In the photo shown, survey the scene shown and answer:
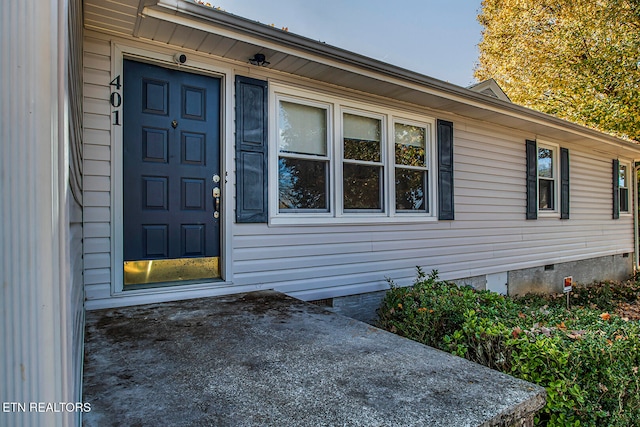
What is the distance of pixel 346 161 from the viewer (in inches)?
169

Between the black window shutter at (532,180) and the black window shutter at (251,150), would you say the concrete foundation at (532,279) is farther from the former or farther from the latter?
the black window shutter at (251,150)

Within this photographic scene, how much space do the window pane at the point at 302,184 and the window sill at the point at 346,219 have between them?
138mm

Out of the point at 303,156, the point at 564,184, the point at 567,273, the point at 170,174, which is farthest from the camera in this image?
the point at 567,273

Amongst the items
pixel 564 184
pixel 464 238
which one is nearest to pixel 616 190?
pixel 564 184

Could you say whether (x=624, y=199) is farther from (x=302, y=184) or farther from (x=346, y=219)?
(x=302, y=184)

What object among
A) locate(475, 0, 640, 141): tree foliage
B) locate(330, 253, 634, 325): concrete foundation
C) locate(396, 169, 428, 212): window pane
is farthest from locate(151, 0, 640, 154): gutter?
locate(475, 0, 640, 141): tree foliage

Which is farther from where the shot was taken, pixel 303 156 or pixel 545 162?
pixel 545 162

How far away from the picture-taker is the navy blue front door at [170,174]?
10.1 ft

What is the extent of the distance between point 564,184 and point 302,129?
605cm

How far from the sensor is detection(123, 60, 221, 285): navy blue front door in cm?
307

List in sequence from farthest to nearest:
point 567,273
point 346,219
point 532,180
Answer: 1. point 567,273
2. point 532,180
3. point 346,219

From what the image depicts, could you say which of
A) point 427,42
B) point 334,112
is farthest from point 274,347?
point 427,42

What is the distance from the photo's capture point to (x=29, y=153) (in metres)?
0.58

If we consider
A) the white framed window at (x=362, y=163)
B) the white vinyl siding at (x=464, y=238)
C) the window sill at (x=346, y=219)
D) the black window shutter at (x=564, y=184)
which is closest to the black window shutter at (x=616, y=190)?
the white vinyl siding at (x=464, y=238)
